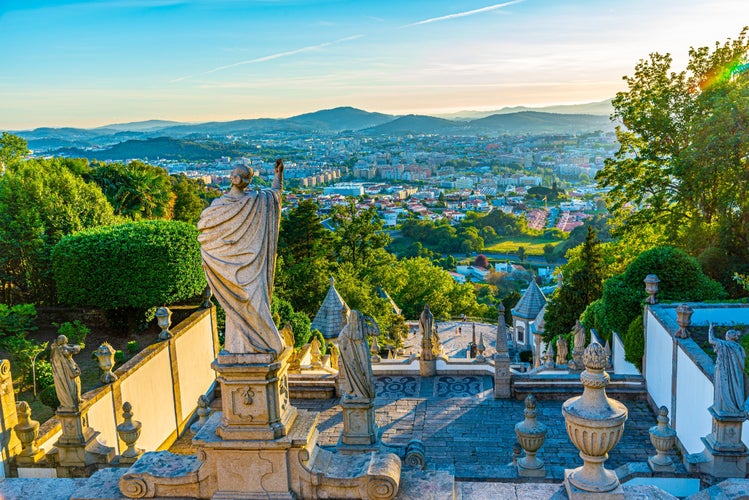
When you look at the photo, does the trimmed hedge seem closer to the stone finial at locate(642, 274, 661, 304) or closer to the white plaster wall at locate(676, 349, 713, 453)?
the stone finial at locate(642, 274, 661, 304)

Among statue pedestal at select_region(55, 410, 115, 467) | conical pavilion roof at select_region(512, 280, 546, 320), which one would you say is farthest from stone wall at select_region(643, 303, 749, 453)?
conical pavilion roof at select_region(512, 280, 546, 320)

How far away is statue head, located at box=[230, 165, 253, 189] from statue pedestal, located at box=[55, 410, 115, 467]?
698 centimetres

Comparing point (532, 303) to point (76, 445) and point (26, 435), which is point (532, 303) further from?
point (26, 435)

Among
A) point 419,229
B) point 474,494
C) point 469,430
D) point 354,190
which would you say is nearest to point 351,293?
point 469,430

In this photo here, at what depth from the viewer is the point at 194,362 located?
17141mm

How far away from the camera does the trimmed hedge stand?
18953mm

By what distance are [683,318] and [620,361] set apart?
20.5ft

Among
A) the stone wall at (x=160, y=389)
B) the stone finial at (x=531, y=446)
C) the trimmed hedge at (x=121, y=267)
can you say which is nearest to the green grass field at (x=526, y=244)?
the trimmed hedge at (x=121, y=267)

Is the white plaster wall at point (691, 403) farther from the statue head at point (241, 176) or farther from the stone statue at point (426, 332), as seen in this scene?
the statue head at point (241, 176)

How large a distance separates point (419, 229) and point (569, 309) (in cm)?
6832

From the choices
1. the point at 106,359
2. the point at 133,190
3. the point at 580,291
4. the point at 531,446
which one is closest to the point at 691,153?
the point at 580,291

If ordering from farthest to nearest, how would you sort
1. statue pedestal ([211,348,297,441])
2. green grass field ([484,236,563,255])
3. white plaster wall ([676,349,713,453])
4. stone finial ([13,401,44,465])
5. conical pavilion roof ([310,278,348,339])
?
green grass field ([484,236,563,255]) → conical pavilion roof ([310,278,348,339]) → white plaster wall ([676,349,713,453]) → stone finial ([13,401,44,465]) → statue pedestal ([211,348,297,441])

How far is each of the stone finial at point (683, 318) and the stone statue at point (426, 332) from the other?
636 cm

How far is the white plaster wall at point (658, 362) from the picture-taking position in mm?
14206
